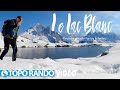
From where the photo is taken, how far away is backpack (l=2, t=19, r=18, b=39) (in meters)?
6.02

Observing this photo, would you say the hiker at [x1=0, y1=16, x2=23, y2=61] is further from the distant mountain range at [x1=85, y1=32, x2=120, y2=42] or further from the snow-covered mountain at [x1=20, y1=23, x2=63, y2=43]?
the distant mountain range at [x1=85, y1=32, x2=120, y2=42]

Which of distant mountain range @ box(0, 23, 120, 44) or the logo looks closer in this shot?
the logo

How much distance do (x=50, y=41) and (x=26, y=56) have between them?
1.75 ft

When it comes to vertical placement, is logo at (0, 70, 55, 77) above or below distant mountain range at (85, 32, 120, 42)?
below

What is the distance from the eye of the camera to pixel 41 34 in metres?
6.26

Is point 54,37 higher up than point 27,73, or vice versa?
point 54,37

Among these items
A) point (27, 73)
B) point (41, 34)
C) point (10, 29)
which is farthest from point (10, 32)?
point (27, 73)

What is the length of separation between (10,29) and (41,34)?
597 millimetres

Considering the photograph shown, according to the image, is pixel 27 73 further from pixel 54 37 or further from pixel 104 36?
pixel 104 36

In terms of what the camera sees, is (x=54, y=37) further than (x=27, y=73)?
Yes

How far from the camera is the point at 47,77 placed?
19.6ft

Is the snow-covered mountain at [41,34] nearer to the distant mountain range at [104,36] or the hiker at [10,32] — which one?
the hiker at [10,32]

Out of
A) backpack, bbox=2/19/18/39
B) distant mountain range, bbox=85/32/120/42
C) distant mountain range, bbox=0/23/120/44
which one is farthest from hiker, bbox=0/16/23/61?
distant mountain range, bbox=85/32/120/42
